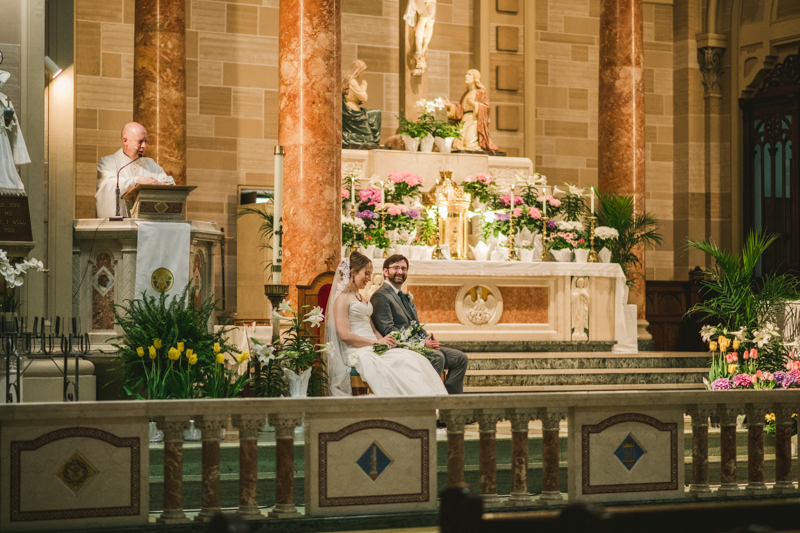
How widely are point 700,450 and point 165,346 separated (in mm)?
3291

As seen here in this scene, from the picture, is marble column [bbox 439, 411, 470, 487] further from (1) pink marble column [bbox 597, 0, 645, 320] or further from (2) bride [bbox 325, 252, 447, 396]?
(1) pink marble column [bbox 597, 0, 645, 320]

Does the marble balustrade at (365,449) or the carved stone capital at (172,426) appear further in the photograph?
the carved stone capital at (172,426)

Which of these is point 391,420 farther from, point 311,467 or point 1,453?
point 1,453

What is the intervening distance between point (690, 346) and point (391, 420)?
30.4ft

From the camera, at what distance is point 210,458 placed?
4.75 m

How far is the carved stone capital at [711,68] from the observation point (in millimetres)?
14742

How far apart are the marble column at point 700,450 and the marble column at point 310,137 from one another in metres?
4.37

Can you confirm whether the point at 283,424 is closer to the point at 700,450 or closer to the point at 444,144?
the point at 700,450

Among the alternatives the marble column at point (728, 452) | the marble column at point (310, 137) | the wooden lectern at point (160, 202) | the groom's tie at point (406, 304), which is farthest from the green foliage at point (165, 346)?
the marble column at point (728, 452)

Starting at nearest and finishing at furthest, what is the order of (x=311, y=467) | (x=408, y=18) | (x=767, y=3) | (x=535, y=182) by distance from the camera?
(x=311, y=467), (x=535, y=182), (x=408, y=18), (x=767, y=3)

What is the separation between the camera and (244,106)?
43.1ft

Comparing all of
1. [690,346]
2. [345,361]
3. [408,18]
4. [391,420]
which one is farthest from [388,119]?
[391,420]

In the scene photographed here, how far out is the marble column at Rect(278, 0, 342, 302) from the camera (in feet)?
29.9

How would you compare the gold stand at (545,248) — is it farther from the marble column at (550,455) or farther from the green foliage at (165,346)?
the marble column at (550,455)
